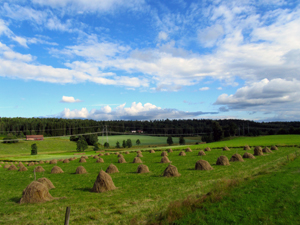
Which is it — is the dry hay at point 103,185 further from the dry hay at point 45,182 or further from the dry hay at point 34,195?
the dry hay at point 45,182

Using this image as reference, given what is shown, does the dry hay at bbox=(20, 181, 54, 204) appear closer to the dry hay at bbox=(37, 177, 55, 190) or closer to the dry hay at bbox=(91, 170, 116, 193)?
the dry hay at bbox=(37, 177, 55, 190)

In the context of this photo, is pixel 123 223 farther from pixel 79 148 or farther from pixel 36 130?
pixel 36 130

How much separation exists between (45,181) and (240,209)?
1694cm

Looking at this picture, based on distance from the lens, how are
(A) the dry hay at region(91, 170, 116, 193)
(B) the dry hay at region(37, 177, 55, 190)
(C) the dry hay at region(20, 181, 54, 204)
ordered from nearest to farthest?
(C) the dry hay at region(20, 181, 54, 204)
(A) the dry hay at region(91, 170, 116, 193)
(B) the dry hay at region(37, 177, 55, 190)

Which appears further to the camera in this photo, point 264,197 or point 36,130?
point 36,130

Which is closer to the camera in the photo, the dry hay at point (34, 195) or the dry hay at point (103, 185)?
the dry hay at point (34, 195)

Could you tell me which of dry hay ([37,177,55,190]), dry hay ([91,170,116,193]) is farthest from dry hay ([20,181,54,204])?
dry hay ([91,170,116,193])

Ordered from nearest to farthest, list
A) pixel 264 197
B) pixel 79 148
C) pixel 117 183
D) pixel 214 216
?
1. pixel 214 216
2. pixel 264 197
3. pixel 117 183
4. pixel 79 148

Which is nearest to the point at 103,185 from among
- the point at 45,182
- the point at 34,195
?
the point at 34,195

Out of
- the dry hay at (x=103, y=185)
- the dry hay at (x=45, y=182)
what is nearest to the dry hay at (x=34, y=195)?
the dry hay at (x=45, y=182)

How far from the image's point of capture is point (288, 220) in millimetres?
11172

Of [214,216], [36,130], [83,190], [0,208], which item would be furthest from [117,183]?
[36,130]

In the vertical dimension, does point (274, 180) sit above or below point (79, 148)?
above

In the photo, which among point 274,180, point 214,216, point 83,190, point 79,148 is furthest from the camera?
point 79,148
